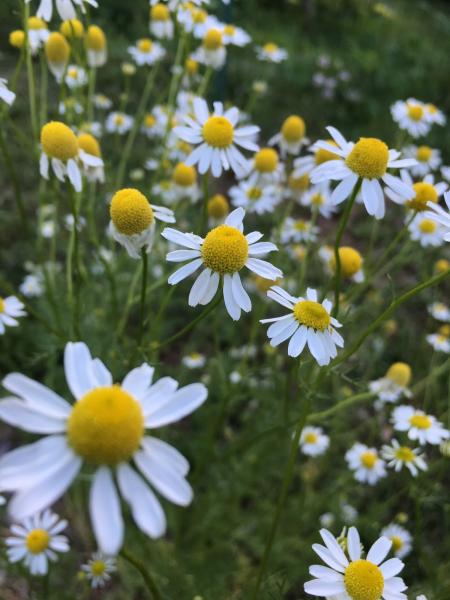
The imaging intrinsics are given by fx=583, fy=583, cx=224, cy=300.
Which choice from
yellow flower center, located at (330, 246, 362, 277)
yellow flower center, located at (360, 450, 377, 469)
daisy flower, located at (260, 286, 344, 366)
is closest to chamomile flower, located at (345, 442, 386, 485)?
yellow flower center, located at (360, 450, 377, 469)

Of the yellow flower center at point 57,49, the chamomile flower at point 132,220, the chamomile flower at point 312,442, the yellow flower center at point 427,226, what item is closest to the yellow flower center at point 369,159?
the chamomile flower at point 132,220

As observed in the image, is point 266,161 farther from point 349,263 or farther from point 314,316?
point 314,316

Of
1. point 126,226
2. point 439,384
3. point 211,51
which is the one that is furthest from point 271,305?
point 126,226

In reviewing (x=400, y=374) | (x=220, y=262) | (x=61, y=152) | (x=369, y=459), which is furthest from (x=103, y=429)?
(x=369, y=459)

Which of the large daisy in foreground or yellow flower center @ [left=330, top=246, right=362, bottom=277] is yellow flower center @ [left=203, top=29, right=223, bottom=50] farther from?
the large daisy in foreground

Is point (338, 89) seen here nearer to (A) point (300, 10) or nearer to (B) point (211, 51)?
(A) point (300, 10)
